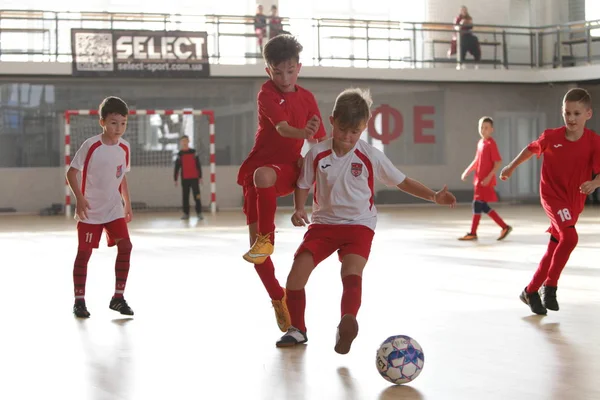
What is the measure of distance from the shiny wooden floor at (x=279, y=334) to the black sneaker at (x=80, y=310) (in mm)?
75

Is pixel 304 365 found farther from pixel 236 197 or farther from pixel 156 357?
pixel 236 197

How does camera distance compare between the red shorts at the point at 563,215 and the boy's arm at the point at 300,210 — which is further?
the red shorts at the point at 563,215

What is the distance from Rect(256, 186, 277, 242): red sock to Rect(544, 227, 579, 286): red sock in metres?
1.92

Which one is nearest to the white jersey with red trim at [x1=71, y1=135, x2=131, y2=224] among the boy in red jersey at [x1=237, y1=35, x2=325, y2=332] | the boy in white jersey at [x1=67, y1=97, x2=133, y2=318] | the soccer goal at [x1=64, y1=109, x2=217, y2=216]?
the boy in white jersey at [x1=67, y1=97, x2=133, y2=318]

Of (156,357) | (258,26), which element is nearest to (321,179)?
(156,357)

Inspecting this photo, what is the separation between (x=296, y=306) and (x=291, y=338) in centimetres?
19

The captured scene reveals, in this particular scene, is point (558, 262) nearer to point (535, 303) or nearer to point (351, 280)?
point (535, 303)

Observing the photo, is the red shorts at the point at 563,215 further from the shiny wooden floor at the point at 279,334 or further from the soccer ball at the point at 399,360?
the soccer ball at the point at 399,360

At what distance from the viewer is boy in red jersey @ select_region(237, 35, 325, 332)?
460cm

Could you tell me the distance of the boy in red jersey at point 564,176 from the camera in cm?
543

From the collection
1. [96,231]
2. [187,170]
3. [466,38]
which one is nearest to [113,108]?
[96,231]

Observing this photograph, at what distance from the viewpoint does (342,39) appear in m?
21.3

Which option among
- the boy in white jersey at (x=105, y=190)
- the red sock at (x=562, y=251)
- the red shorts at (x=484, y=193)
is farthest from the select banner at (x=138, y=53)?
the red sock at (x=562, y=251)

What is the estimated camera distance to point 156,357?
14.5ft
